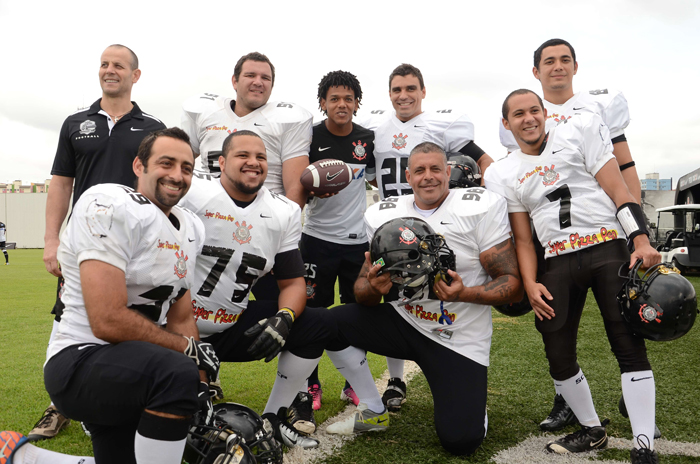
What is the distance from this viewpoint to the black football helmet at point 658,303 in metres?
2.89

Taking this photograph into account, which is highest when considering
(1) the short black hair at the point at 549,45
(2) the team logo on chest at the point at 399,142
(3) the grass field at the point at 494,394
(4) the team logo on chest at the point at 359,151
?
(1) the short black hair at the point at 549,45

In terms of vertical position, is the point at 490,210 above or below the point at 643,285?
above

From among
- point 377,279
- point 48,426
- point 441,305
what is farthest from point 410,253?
point 48,426

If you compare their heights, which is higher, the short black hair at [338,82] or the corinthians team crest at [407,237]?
the short black hair at [338,82]

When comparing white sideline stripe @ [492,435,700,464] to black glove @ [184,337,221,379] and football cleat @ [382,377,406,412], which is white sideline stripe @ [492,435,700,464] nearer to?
football cleat @ [382,377,406,412]

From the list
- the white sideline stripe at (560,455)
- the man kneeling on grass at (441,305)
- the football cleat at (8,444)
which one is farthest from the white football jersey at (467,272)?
the football cleat at (8,444)

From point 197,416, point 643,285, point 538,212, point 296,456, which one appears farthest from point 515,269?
point 197,416

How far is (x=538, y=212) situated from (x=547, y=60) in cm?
122

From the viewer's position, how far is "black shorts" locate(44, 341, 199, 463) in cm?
218

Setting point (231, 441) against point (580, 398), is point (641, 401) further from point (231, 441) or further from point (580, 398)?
point (231, 441)

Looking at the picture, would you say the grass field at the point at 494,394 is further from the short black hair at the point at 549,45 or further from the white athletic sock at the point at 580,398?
the short black hair at the point at 549,45

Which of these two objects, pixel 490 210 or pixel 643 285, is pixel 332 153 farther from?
pixel 643 285

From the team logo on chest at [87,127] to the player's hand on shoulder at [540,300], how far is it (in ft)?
10.1

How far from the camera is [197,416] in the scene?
256 cm
